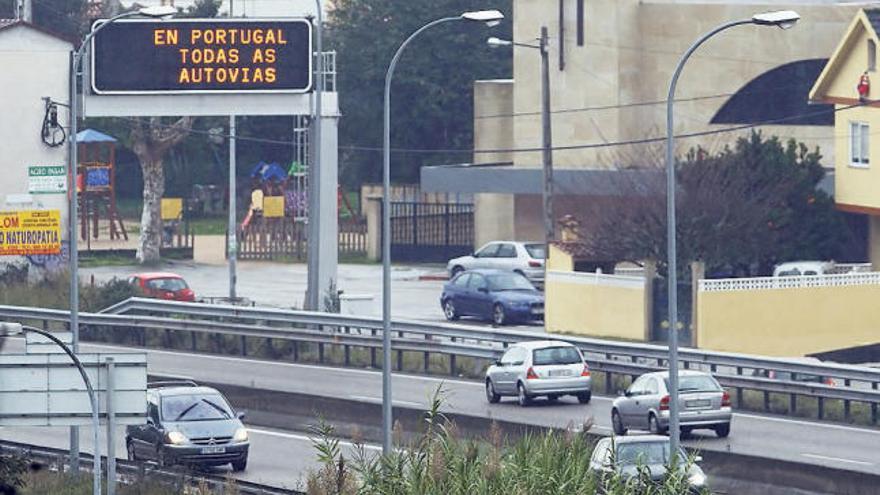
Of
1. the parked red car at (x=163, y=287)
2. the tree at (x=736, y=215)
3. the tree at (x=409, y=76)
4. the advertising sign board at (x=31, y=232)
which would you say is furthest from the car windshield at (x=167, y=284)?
the tree at (x=409, y=76)

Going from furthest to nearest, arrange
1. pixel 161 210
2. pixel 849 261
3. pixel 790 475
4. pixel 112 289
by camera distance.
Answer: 1. pixel 161 210
2. pixel 849 261
3. pixel 112 289
4. pixel 790 475

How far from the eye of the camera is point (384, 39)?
274ft

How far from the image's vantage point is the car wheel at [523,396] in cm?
3475

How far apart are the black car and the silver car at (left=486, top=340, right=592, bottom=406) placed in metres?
6.30

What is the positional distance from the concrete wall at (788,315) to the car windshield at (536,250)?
39.6 feet

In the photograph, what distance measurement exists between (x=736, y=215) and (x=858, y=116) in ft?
22.2

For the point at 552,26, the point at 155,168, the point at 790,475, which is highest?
the point at 552,26

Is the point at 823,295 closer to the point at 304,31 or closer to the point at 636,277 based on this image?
the point at 636,277

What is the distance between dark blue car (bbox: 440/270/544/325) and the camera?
158ft

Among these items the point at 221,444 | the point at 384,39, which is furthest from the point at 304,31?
the point at 384,39

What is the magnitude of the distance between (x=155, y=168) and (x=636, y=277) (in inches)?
921

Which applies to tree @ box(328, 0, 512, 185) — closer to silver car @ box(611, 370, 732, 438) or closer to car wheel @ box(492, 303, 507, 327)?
car wheel @ box(492, 303, 507, 327)

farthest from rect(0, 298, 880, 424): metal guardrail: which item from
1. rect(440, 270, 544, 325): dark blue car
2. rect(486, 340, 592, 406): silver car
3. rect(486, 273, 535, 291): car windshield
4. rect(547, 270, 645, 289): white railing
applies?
rect(486, 273, 535, 291): car windshield

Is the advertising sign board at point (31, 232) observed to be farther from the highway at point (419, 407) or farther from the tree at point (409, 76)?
the tree at point (409, 76)
